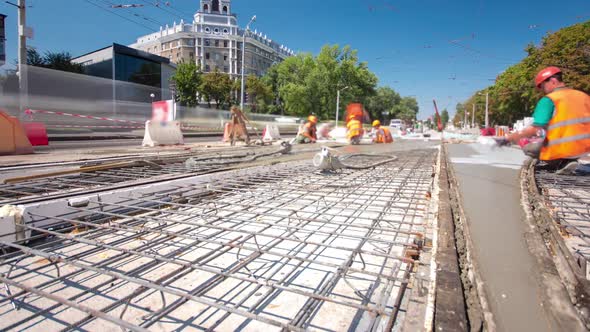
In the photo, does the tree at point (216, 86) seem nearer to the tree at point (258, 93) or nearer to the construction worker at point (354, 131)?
the tree at point (258, 93)

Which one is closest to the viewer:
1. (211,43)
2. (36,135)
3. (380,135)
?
(36,135)

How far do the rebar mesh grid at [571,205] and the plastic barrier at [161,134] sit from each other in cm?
994

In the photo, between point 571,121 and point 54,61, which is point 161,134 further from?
point 54,61

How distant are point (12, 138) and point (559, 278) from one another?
30.8 ft

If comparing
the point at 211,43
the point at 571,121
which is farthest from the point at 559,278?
the point at 211,43

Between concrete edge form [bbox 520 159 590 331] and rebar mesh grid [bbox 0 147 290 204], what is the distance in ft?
12.0

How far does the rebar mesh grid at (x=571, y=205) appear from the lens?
2404 millimetres

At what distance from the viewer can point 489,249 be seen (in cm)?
219

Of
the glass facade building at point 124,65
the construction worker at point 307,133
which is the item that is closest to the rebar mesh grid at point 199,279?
the construction worker at point 307,133

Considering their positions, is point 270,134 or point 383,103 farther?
point 383,103

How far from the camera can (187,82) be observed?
3728cm

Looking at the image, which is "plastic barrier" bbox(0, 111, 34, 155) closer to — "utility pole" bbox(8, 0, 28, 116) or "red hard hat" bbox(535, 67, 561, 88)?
"utility pole" bbox(8, 0, 28, 116)

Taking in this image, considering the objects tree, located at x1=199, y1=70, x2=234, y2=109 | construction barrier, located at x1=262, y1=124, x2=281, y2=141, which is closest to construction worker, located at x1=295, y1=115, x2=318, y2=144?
construction barrier, located at x1=262, y1=124, x2=281, y2=141

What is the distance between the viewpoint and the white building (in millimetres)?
69125
